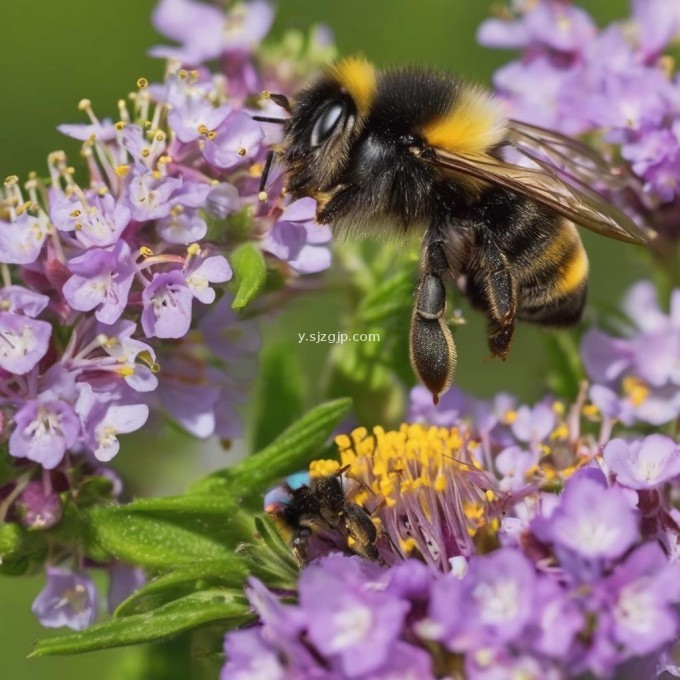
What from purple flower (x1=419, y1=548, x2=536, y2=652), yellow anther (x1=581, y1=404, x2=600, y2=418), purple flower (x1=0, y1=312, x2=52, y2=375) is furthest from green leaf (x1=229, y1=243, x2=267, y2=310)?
yellow anther (x1=581, y1=404, x2=600, y2=418)

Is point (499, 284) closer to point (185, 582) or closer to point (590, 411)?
point (590, 411)

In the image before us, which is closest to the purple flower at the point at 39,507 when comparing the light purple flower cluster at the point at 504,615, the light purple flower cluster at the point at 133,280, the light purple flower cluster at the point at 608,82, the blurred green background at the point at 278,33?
the light purple flower cluster at the point at 133,280

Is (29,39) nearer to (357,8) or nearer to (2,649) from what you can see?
(357,8)

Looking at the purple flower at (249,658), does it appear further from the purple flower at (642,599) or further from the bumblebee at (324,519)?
the purple flower at (642,599)

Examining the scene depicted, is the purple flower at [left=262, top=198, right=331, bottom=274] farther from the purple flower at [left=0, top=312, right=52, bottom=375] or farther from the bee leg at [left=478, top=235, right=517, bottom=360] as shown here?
the purple flower at [left=0, top=312, right=52, bottom=375]

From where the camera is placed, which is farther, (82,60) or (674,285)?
(82,60)

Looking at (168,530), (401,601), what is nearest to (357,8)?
(168,530)

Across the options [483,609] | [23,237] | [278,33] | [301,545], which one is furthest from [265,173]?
[278,33]

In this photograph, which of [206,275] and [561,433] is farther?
[561,433]
